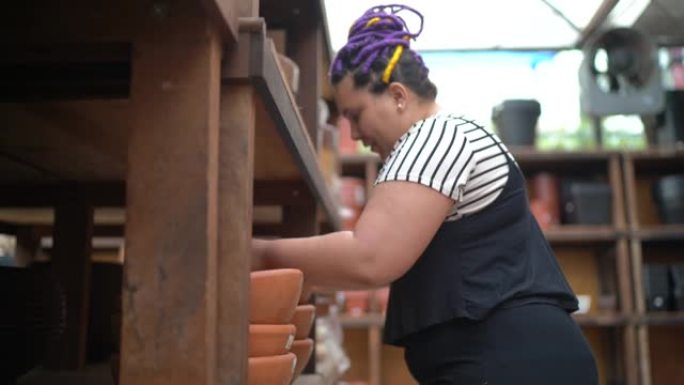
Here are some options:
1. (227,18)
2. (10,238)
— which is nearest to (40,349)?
(227,18)

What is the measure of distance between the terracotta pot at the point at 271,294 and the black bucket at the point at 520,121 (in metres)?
2.92

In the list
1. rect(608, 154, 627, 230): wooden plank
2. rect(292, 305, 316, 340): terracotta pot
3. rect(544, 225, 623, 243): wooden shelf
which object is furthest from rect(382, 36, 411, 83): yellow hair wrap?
rect(608, 154, 627, 230): wooden plank

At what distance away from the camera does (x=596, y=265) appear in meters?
3.76

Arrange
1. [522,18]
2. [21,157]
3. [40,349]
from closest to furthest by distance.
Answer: [40,349]
[21,157]
[522,18]

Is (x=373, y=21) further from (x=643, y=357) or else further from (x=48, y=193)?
(x=643, y=357)

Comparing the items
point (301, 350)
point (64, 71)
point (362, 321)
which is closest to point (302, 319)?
point (301, 350)

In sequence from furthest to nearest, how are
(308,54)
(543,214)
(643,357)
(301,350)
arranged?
1. (543,214)
2. (643,357)
3. (308,54)
4. (301,350)

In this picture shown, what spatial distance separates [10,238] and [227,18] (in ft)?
4.60

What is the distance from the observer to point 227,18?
61cm

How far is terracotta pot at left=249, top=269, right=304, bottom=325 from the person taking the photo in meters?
0.73

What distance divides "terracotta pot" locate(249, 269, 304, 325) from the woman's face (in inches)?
→ 14.6

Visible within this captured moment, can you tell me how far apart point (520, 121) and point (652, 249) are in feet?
3.24

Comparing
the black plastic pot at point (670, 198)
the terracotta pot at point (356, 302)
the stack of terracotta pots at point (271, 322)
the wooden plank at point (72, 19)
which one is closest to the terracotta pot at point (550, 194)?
the black plastic pot at point (670, 198)

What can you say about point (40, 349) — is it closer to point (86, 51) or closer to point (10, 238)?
point (86, 51)
